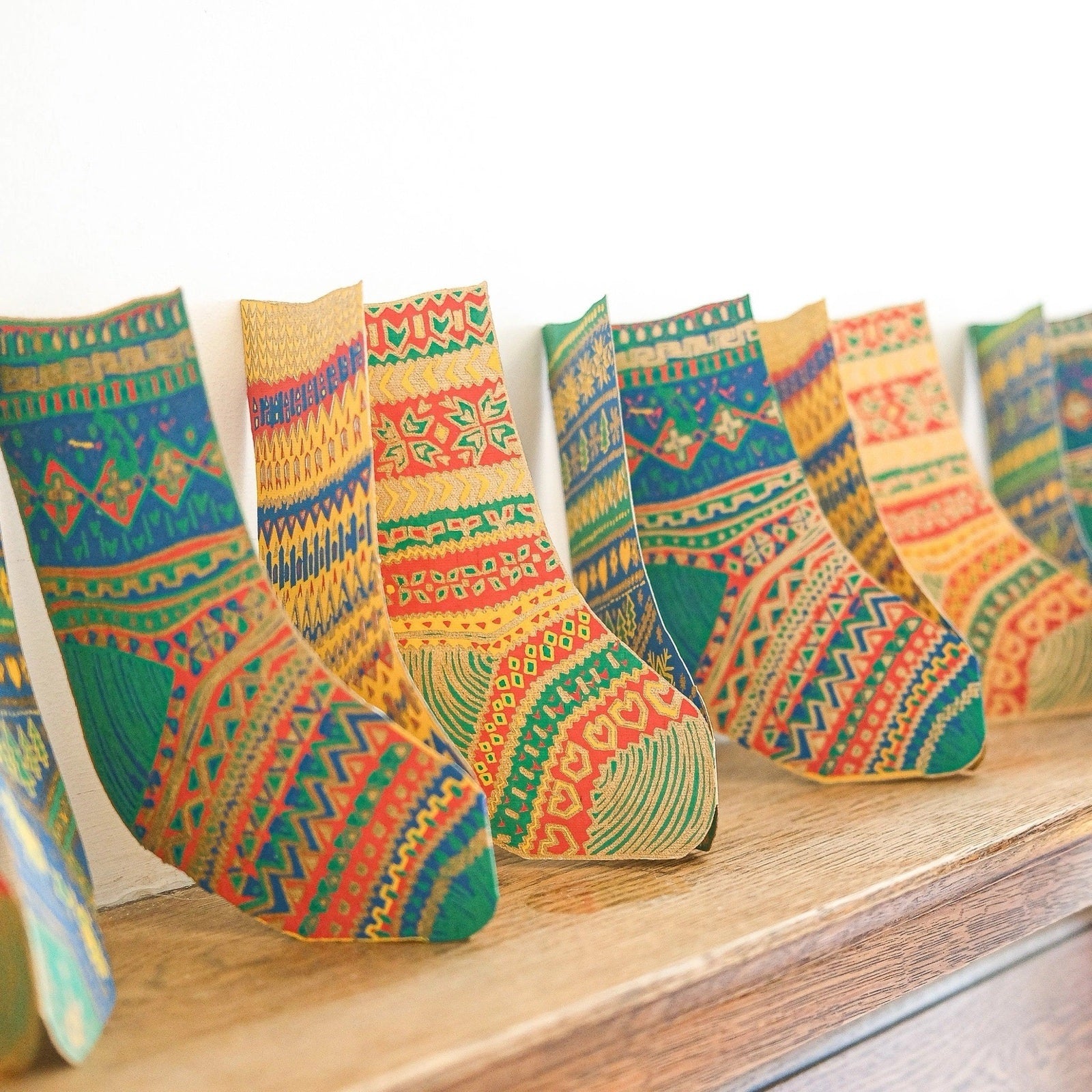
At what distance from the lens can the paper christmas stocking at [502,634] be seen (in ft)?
1.95

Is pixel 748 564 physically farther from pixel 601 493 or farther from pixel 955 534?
pixel 955 534

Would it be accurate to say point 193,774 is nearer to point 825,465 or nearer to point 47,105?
point 47,105

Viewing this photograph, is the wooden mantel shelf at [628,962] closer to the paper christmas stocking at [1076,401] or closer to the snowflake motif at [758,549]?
→ the snowflake motif at [758,549]

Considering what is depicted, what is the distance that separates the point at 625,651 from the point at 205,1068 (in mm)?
316

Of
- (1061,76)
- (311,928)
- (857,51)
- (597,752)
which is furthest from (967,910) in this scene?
(1061,76)

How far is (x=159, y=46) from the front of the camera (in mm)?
626

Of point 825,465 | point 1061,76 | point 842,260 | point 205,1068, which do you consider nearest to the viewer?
point 205,1068

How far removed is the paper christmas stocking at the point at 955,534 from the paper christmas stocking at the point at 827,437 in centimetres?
3

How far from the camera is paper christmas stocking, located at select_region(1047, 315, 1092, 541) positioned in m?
0.98

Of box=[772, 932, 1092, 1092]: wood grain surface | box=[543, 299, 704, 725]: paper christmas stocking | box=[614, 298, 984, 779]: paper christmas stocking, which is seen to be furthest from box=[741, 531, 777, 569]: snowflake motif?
box=[772, 932, 1092, 1092]: wood grain surface

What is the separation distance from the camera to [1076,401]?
0.99 metres

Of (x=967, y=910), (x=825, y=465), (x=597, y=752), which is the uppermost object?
(x=825, y=465)

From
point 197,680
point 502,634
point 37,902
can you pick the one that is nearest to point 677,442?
point 502,634

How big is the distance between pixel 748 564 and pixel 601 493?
12 centimetres
